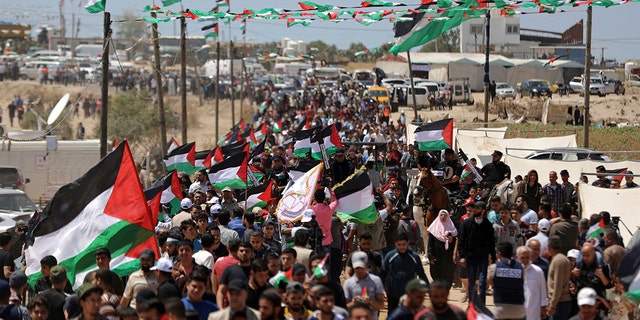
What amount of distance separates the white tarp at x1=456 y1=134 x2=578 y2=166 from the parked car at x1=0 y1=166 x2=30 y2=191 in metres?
10.7

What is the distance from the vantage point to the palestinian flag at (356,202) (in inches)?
598

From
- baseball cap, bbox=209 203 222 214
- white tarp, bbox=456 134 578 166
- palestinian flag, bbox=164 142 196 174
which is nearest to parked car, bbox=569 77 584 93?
white tarp, bbox=456 134 578 166

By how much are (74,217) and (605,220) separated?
19.1ft

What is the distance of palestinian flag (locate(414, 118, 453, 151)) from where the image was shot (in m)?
23.4

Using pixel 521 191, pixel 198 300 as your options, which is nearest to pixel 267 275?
pixel 198 300

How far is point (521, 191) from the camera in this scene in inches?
722

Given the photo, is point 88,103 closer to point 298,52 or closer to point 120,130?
point 120,130

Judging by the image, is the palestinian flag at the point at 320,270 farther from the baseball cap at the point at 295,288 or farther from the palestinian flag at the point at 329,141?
the palestinian flag at the point at 329,141

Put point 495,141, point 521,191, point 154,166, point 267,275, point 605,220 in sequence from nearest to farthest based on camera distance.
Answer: point 267,275 < point 605,220 < point 521,191 < point 495,141 < point 154,166

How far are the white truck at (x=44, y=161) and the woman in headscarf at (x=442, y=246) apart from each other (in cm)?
2056

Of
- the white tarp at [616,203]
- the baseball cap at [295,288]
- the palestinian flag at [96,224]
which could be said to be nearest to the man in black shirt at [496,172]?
the white tarp at [616,203]

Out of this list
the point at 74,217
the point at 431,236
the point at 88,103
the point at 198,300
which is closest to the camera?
the point at 198,300

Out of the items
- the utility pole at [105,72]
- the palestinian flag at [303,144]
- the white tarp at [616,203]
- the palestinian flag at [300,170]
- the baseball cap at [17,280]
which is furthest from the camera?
the palestinian flag at [303,144]

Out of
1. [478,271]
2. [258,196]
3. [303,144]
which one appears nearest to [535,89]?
[303,144]
